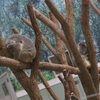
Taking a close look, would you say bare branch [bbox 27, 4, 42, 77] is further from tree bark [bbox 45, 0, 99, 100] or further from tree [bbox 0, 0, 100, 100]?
tree bark [bbox 45, 0, 99, 100]

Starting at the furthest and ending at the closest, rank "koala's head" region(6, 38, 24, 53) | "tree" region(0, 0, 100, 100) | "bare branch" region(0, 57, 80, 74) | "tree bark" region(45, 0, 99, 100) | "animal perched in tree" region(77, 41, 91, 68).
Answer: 1. "animal perched in tree" region(77, 41, 91, 68)
2. "koala's head" region(6, 38, 24, 53)
3. "tree bark" region(45, 0, 99, 100)
4. "tree" region(0, 0, 100, 100)
5. "bare branch" region(0, 57, 80, 74)

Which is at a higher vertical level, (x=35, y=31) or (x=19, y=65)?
(x=35, y=31)

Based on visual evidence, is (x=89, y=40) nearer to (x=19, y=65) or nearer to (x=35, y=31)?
(x=35, y=31)

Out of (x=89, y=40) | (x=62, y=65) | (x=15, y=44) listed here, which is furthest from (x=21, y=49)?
(x=89, y=40)

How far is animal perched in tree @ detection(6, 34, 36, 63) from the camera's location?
61.7 inches

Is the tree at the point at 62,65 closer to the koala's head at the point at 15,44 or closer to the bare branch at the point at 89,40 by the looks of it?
the bare branch at the point at 89,40

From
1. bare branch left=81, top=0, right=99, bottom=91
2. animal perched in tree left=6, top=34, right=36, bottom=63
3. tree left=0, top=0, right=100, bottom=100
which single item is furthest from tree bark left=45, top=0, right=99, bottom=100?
animal perched in tree left=6, top=34, right=36, bottom=63

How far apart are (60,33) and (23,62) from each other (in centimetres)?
63

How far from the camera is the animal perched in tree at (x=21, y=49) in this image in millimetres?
1566

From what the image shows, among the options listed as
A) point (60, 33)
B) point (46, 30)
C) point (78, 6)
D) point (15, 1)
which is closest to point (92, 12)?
point (78, 6)

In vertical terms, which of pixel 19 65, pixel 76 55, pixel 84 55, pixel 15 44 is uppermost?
pixel 15 44

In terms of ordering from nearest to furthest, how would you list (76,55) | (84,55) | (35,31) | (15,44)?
1. (35,31)
2. (76,55)
3. (15,44)
4. (84,55)

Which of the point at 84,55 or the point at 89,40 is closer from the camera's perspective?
the point at 89,40

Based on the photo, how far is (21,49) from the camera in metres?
1.73
